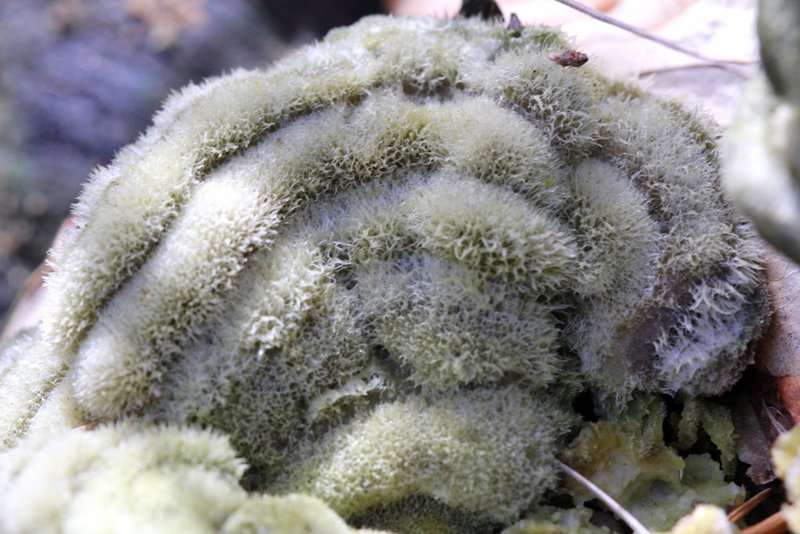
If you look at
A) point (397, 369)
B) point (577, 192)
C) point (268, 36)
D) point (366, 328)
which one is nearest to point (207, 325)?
point (366, 328)

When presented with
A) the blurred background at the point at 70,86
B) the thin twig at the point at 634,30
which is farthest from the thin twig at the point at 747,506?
the blurred background at the point at 70,86

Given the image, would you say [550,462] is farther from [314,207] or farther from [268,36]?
[268,36]

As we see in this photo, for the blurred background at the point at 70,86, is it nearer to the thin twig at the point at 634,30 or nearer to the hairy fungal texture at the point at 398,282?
the thin twig at the point at 634,30

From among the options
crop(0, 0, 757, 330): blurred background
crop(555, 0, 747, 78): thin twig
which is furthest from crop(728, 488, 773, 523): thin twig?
crop(0, 0, 757, 330): blurred background

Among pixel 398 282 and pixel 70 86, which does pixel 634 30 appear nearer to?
pixel 398 282

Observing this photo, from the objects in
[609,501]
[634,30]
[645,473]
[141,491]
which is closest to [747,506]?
[645,473]

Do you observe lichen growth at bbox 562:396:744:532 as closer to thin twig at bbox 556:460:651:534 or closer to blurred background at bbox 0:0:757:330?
thin twig at bbox 556:460:651:534

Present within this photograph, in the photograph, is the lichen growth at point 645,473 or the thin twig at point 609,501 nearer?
the thin twig at point 609,501
